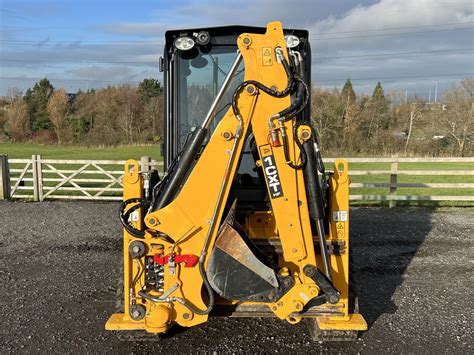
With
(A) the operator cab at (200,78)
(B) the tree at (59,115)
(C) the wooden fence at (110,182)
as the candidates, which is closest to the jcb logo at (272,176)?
(A) the operator cab at (200,78)

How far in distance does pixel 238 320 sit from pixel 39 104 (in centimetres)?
5470

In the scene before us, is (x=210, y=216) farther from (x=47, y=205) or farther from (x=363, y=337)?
(x=47, y=205)

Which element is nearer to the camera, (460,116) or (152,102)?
(460,116)

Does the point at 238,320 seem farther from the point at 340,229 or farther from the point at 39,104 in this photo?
the point at 39,104

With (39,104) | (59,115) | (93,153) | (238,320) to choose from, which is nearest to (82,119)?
(59,115)

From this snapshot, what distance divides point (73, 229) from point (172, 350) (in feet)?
18.6

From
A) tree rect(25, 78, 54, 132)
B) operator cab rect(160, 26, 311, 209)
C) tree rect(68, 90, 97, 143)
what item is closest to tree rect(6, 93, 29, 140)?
tree rect(25, 78, 54, 132)

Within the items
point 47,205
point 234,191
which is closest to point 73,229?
point 47,205

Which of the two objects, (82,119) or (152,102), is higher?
(152,102)

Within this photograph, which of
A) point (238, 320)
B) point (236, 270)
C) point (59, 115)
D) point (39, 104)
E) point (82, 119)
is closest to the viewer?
point (236, 270)

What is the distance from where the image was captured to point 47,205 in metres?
11.7

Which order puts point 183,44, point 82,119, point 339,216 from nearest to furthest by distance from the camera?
point 339,216, point 183,44, point 82,119

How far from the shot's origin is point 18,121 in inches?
2044

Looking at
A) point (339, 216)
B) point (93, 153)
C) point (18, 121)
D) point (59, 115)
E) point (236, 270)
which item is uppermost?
point (59, 115)
